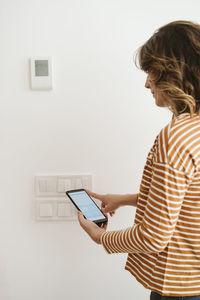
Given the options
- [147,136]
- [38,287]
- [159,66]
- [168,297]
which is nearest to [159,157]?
[159,66]

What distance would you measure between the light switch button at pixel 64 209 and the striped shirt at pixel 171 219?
0.39 m

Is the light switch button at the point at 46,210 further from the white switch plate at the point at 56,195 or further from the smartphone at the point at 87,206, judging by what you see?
the smartphone at the point at 87,206

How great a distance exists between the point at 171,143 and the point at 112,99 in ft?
1.70

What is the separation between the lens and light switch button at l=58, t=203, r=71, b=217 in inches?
43.4

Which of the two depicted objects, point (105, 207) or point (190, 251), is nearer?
point (190, 251)

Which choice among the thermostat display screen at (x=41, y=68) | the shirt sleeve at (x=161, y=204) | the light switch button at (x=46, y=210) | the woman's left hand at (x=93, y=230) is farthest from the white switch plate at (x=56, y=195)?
the shirt sleeve at (x=161, y=204)

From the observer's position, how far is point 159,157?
61 centimetres

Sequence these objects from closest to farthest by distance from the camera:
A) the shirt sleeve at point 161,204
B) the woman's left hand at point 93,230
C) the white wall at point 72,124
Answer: the shirt sleeve at point 161,204
the woman's left hand at point 93,230
the white wall at point 72,124

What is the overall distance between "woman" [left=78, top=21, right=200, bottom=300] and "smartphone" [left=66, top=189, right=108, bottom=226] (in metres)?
0.18

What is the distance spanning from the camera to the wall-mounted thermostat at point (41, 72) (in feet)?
3.44

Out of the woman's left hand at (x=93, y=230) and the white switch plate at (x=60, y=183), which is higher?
the white switch plate at (x=60, y=183)

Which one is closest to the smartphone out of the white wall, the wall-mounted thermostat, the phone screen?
the phone screen

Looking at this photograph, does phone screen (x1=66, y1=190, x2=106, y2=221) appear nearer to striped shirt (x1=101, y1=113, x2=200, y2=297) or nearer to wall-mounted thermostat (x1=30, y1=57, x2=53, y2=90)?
striped shirt (x1=101, y1=113, x2=200, y2=297)

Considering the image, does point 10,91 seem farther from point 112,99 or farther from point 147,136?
point 147,136
